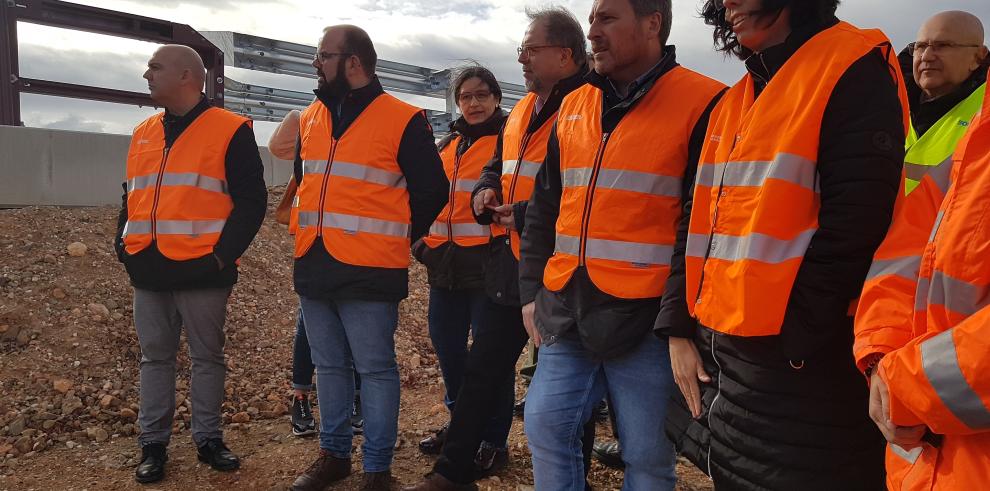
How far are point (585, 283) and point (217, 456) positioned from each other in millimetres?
2616

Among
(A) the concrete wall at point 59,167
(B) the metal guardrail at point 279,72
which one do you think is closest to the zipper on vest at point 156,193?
(A) the concrete wall at point 59,167

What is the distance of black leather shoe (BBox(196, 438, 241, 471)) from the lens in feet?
12.7

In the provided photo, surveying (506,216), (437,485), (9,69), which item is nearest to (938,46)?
(506,216)

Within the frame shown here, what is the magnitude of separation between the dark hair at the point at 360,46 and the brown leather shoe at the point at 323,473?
6.40 feet

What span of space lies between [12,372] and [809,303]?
5.09 metres

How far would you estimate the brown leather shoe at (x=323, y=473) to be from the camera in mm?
3496

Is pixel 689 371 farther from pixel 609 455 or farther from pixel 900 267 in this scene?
pixel 609 455

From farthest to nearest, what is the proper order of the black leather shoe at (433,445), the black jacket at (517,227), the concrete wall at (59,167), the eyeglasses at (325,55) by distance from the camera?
the concrete wall at (59,167) → the black leather shoe at (433,445) → the eyeglasses at (325,55) → the black jacket at (517,227)

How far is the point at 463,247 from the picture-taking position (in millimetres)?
3855

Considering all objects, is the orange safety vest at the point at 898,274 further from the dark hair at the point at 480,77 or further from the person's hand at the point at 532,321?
the dark hair at the point at 480,77

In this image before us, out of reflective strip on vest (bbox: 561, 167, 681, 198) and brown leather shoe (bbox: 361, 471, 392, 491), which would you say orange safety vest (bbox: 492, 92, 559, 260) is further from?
brown leather shoe (bbox: 361, 471, 392, 491)

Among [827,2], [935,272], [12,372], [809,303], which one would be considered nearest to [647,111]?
[827,2]

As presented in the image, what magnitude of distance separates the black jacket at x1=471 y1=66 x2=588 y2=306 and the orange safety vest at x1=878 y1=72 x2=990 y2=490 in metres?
1.86

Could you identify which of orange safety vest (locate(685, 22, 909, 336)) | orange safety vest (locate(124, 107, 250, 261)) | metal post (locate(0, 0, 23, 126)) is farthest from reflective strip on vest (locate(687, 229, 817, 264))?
metal post (locate(0, 0, 23, 126))
